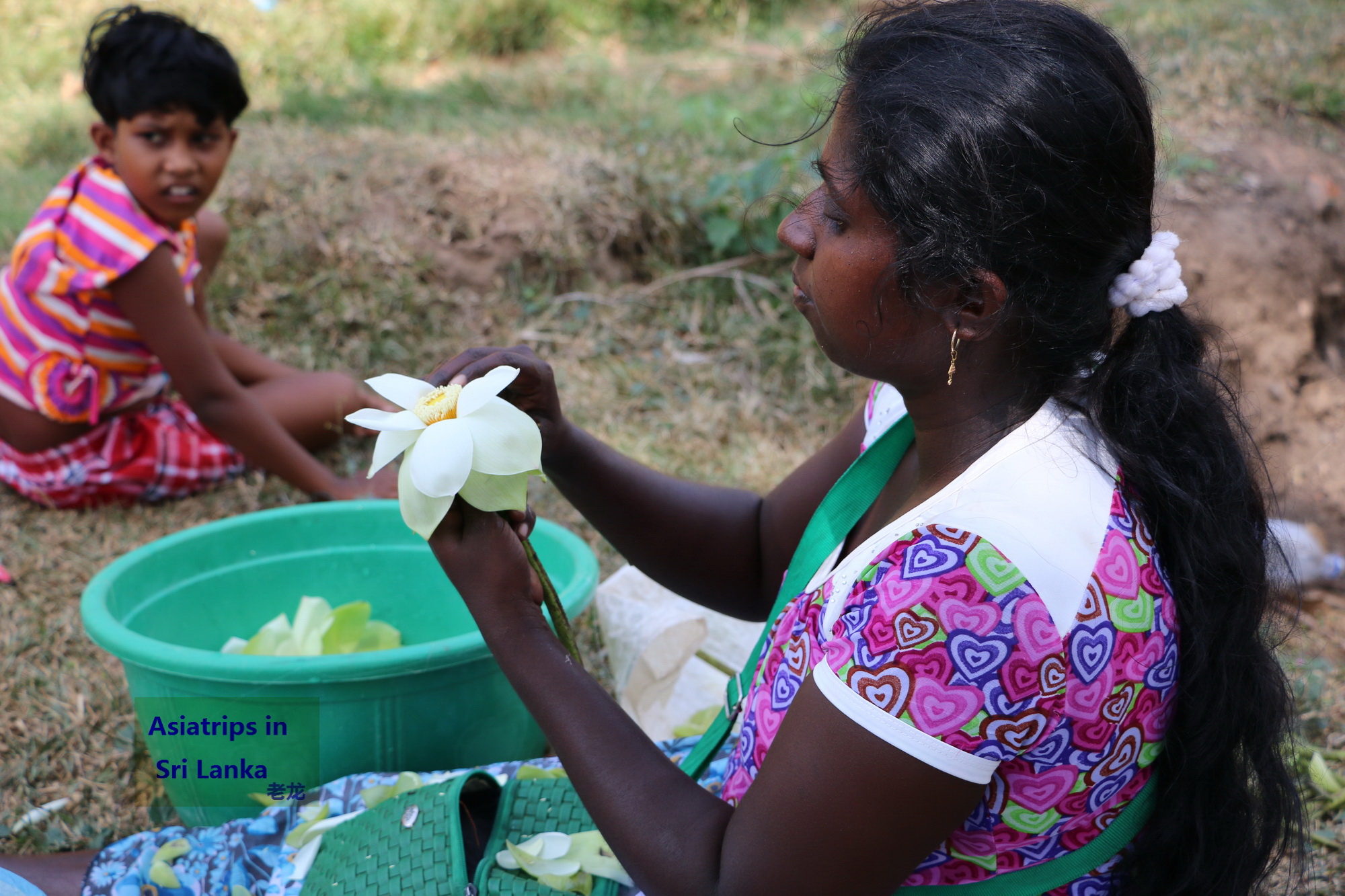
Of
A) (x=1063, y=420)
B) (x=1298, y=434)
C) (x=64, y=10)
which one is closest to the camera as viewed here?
(x=1063, y=420)

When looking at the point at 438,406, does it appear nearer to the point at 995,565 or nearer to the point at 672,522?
the point at 672,522

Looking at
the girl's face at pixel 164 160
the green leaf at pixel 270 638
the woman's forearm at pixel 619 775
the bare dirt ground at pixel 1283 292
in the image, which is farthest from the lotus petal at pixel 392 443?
the bare dirt ground at pixel 1283 292

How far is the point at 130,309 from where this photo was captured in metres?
2.82

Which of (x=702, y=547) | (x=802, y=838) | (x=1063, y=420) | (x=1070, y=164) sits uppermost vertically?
(x=1070, y=164)

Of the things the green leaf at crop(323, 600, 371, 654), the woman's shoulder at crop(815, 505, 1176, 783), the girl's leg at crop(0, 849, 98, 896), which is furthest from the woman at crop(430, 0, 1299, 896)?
the green leaf at crop(323, 600, 371, 654)

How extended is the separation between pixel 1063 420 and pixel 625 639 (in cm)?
135

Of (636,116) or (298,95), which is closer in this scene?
(636,116)

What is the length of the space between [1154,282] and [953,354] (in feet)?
0.70

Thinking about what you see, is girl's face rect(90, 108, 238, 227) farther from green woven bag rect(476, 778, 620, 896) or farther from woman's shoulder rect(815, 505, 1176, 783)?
woman's shoulder rect(815, 505, 1176, 783)

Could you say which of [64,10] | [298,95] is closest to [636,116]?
[298,95]

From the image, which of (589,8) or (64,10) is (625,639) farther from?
(64,10)

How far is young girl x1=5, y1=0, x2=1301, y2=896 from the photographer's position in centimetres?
97

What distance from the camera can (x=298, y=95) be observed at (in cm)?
584

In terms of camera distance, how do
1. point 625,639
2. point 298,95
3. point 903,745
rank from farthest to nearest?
point 298,95 → point 625,639 → point 903,745
